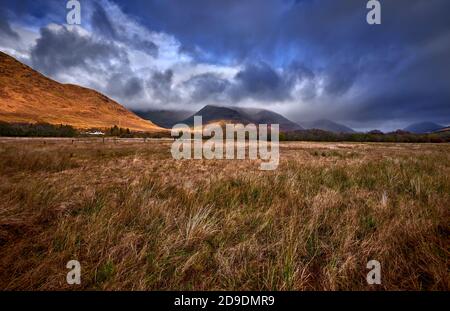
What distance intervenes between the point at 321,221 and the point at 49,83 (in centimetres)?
25641

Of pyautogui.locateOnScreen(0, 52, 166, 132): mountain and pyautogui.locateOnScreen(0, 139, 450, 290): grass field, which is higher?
pyautogui.locateOnScreen(0, 52, 166, 132): mountain

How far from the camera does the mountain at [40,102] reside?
12212 cm

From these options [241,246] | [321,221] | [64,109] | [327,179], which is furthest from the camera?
[64,109]

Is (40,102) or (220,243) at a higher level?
(40,102)

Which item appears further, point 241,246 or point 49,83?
point 49,83

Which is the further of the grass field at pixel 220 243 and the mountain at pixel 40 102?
the mountain at pixel 40 102

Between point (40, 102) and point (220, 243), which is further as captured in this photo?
point (40, 102)

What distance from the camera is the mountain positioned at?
401 ft

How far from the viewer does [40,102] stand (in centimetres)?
14975

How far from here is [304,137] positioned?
4178 inches

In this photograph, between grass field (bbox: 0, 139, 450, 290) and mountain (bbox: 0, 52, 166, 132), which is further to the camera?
mountain (bbox: 0, 52, 166, 132)

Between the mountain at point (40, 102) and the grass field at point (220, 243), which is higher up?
the mountain at point (40, 102)
